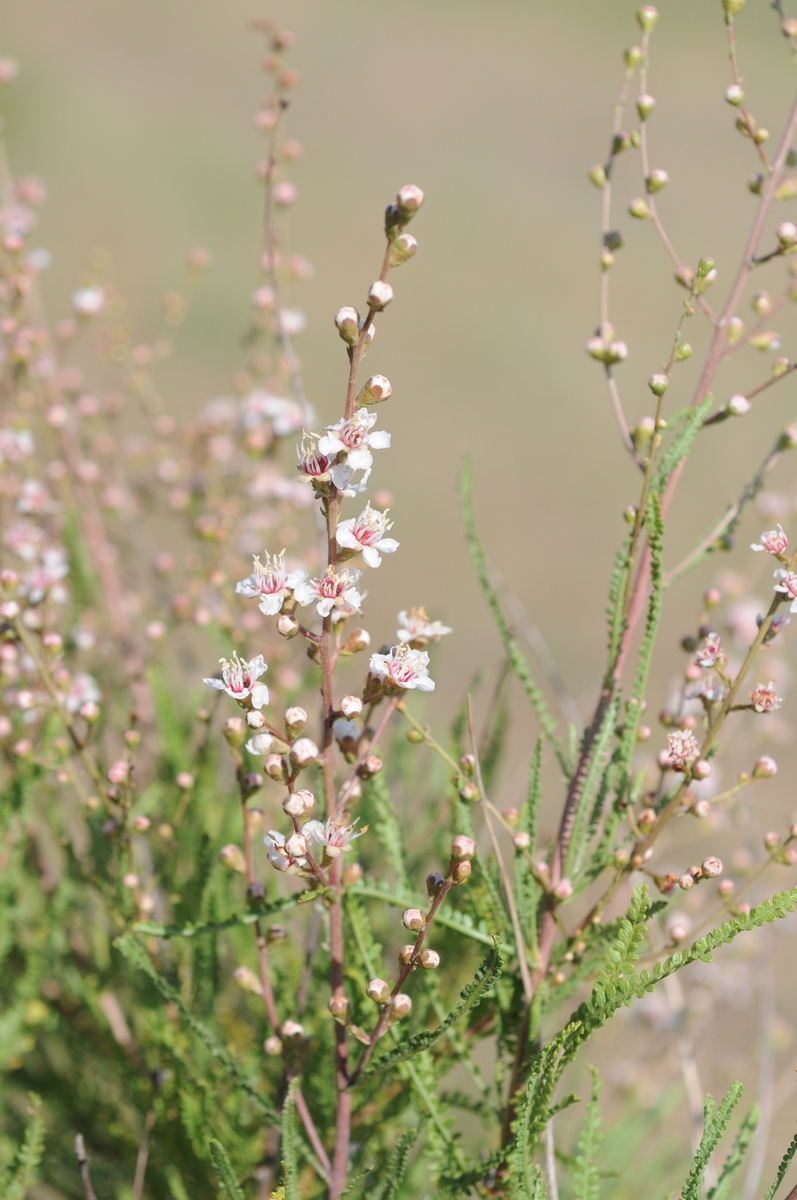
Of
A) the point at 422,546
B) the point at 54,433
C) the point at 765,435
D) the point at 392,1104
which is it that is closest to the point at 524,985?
the point at 392,1104

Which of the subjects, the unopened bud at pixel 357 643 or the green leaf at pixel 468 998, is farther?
the unopened bud at pixel 357 643

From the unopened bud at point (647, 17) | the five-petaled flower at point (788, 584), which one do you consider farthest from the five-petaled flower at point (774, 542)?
the unopened bud at point (647, 17)

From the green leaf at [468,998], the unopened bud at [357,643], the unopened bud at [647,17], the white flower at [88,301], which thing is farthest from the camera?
the white flower at [88,301]

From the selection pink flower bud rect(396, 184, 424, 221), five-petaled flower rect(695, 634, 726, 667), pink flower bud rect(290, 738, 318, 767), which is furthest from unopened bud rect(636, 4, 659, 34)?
pink flower bud rect(290, 738, 318, 767)

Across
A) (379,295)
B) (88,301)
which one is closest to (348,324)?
(379,295)

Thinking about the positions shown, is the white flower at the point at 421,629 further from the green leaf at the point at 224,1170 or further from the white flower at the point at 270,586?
the green leaf at the point at 224,1170

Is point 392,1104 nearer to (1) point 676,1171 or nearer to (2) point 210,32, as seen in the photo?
(1) point 676,1171

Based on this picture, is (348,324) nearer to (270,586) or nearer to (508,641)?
(270,586)
